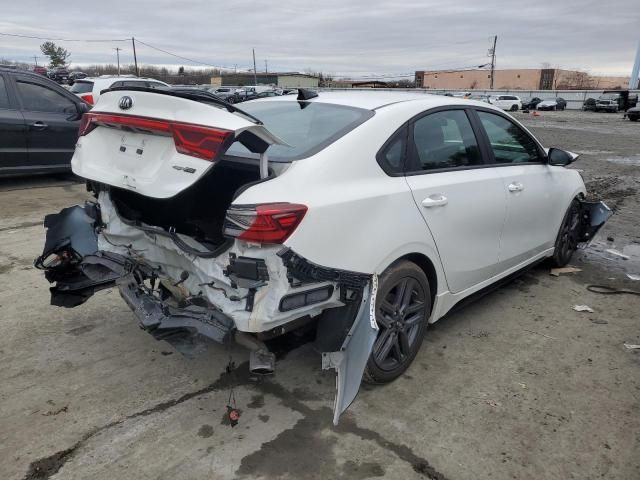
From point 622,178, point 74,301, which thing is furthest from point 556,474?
point 622,178

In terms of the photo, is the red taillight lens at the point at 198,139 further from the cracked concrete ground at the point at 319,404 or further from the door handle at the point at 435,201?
the cracked concrete ground at the point at 319,404

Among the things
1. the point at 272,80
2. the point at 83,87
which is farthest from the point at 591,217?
the point at 272,80

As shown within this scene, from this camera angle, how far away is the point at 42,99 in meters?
8.07

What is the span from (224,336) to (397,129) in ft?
5.13

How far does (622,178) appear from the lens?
1048 cm

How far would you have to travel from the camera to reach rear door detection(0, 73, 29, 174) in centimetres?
753

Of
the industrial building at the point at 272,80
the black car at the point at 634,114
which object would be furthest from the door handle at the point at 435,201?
the industrial building at the point at 272,80

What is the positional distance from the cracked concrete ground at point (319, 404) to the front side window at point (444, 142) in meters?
1.29

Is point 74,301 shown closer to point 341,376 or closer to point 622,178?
point 341,376

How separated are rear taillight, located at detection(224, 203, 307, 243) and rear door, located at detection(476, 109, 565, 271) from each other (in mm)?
2067

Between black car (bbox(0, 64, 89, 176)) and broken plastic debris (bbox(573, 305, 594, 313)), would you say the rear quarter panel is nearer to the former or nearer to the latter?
broken plastic debris (bbox(573, 305, 594, 313))

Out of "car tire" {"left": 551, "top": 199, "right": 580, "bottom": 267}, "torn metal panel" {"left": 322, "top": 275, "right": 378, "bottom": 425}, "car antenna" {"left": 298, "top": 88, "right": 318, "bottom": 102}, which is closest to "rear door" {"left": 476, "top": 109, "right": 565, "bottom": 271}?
"car tire" {"left": 551, "top": 199, "right": 580, "bottom": 267}

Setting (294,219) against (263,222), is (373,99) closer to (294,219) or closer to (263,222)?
(294,219)

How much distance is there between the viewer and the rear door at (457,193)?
3.18 metres
